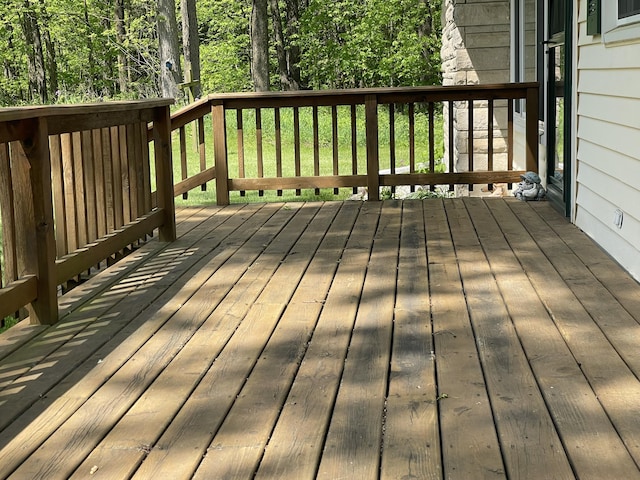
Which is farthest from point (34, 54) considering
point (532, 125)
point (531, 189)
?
point (531, 189)

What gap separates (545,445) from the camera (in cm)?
242

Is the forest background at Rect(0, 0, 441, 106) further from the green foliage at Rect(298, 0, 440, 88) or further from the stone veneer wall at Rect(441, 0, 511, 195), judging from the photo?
the stone veneer wall at Rect(441, 0, 511, 195)

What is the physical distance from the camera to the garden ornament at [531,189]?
7.22 m

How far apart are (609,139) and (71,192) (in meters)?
2.89

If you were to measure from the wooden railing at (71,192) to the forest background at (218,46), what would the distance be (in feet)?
38.3

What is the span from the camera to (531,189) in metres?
7.23

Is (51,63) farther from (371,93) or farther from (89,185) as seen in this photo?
(89,185)

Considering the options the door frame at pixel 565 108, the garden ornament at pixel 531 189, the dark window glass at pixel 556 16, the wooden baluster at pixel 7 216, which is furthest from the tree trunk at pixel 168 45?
the wooden baluster at pixel 7 216

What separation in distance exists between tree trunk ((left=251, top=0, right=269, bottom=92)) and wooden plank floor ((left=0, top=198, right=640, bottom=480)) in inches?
551


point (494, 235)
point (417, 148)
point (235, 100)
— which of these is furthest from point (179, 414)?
point (417, 148)

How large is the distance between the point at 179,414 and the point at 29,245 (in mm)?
1409

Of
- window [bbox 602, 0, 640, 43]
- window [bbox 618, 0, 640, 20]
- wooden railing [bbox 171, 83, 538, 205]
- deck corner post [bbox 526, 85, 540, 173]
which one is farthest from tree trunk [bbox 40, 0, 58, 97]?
window [bbox 618, 0, 640, 20]

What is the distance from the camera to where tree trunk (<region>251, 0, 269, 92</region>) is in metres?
19.1

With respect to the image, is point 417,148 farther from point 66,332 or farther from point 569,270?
point 66,332
